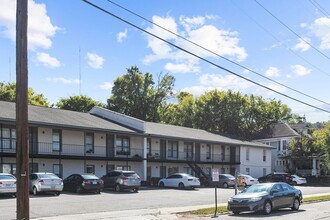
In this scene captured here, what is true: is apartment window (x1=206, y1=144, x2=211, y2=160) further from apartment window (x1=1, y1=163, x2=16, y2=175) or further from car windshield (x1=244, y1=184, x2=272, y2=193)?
car windshield (x1=244, y1=184, x2=272, y2=193)

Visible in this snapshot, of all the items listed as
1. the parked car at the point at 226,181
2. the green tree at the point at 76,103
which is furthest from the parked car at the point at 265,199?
the green tree at the point at 76,103

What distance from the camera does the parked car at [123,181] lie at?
31906 mm

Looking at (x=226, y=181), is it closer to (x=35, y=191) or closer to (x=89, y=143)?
(x=89, y=143)

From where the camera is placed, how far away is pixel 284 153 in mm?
66812

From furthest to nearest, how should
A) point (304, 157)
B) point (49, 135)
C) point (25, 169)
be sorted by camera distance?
point (304, 157), point (49, 135), point (25, 169)

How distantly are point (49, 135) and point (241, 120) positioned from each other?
44.5 m

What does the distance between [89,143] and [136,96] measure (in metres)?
39.3

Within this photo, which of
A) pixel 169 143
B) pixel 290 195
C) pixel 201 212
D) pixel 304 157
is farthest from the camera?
pixel 304 157

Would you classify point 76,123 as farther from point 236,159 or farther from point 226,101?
point 226,101

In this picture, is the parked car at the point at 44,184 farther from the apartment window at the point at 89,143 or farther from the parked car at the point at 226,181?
the parked car at the point at 226,181

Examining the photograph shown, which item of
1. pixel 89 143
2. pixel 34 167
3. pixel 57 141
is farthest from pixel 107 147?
pixel 34 167

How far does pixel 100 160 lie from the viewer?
127 ft

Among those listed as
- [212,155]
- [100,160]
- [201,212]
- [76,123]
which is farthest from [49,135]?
[212,155]

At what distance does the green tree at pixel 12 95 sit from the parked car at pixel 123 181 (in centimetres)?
3076
